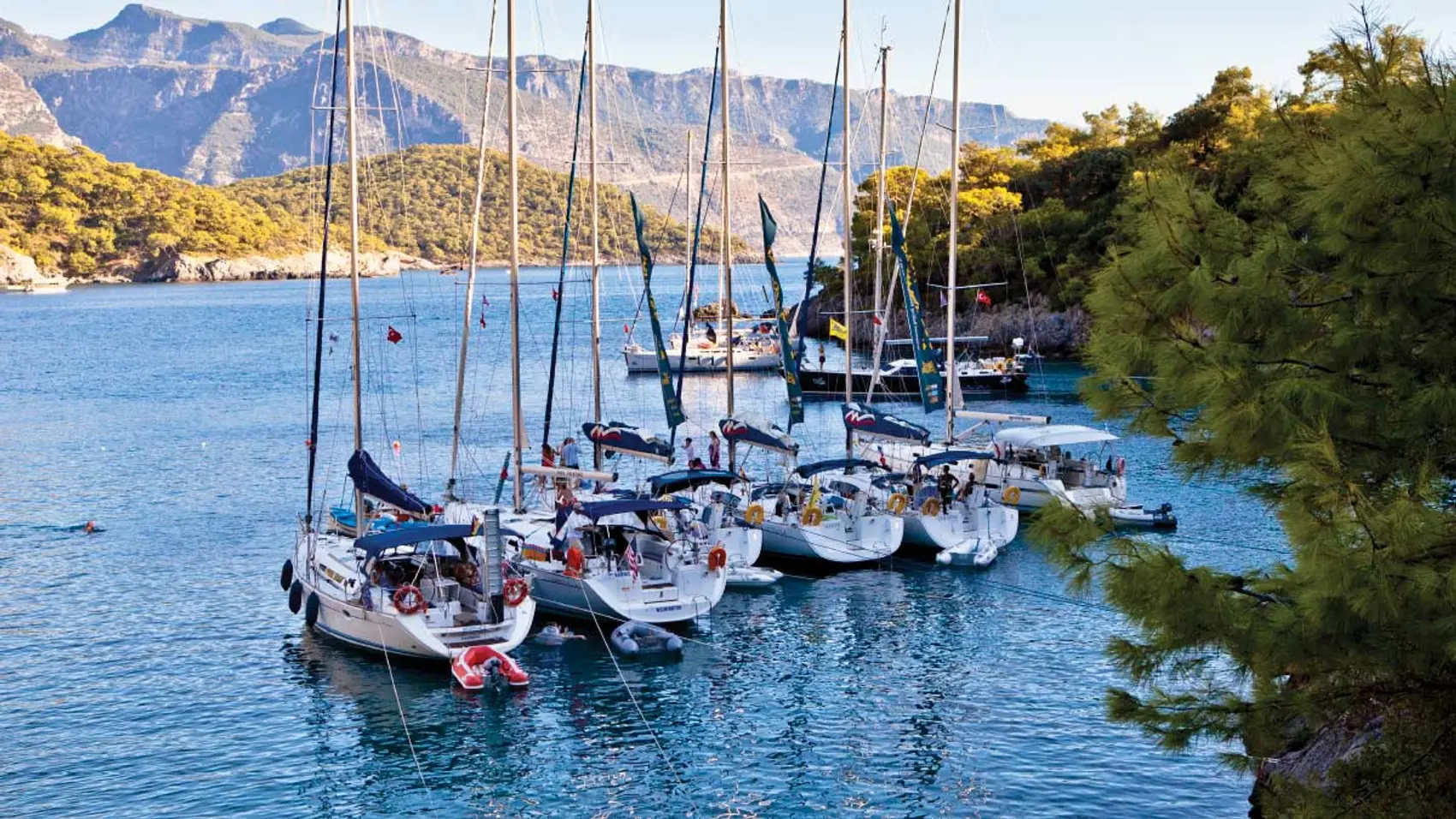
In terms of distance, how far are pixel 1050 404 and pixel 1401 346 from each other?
57.3 metres

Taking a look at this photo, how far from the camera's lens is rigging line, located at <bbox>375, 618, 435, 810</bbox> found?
835 inches

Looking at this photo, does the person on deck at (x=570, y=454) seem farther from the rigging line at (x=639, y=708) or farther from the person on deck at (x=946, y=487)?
the person on deck at (x=946, y=487)

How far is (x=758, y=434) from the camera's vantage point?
3778 cm

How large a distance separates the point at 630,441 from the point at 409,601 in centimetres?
1193

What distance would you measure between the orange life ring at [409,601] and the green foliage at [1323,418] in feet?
→ 56.3

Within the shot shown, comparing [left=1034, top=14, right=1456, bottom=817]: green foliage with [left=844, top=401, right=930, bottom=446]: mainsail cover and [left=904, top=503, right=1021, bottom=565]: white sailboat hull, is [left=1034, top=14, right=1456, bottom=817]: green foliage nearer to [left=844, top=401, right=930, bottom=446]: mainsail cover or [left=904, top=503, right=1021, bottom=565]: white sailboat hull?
[left=904, top=503, right=1021, bottom=565]: white sailboat hull

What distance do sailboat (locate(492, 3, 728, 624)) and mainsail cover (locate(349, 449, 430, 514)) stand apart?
7.90 feet

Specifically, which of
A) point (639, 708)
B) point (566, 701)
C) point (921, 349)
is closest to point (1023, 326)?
point (921, 349)

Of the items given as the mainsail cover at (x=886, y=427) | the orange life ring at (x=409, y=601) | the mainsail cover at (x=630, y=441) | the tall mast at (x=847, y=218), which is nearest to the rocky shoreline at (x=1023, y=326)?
the tall mast at (x=847, y=218)

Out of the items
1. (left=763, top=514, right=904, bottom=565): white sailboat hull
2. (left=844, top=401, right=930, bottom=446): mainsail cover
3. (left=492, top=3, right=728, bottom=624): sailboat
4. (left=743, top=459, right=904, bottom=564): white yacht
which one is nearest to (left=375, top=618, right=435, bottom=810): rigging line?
(left=492, top=3, right=728, bottom=624): sailboat

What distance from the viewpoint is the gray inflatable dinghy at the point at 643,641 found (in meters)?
27.9

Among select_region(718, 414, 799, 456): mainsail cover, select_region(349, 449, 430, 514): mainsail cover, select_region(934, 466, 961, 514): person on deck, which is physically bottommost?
select_region(934, 466, 961, 514): person on deck

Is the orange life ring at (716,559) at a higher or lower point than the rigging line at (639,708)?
higher

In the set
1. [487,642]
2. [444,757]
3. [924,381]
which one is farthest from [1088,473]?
[444,757]
